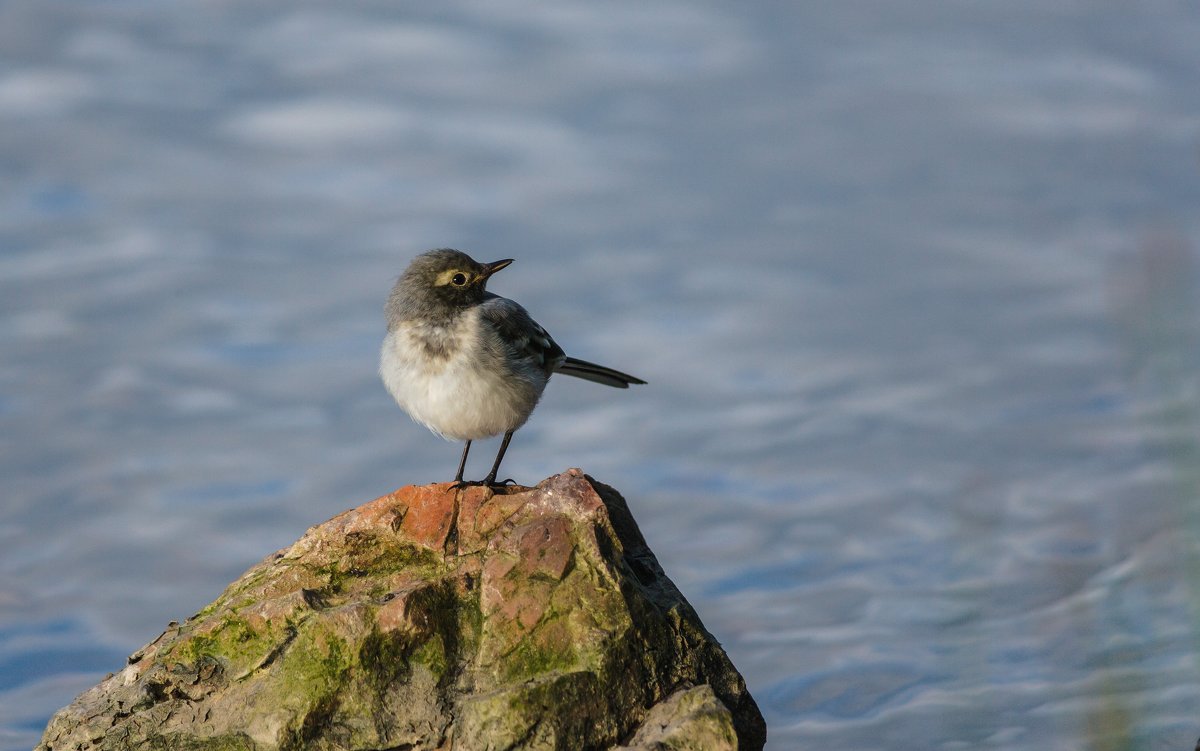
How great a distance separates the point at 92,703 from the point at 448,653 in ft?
7.70

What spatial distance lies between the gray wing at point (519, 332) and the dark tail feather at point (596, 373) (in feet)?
1.09

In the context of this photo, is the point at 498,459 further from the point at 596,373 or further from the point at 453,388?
the point at 596,373

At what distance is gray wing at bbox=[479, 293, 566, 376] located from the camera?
28.2ft

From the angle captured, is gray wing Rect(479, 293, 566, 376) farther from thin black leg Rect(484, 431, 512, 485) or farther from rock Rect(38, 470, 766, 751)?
rock Rect(38, 470, 766, 751)

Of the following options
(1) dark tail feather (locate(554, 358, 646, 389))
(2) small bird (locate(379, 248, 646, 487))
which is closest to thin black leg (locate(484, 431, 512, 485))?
(2) small bird (locate(379, 248, 646, 487))

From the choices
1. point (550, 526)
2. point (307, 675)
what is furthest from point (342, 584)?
point (550, 526)

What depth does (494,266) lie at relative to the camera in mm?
8812

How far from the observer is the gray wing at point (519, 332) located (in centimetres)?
861

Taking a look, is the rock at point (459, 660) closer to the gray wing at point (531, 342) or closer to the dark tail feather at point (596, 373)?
the gray wing at point (531, 342)

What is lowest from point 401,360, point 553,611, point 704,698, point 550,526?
point 704,698

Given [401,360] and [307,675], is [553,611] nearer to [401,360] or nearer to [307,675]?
[307,675]

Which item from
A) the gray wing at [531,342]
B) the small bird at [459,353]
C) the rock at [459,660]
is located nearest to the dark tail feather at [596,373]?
the gray wing at [531,342]

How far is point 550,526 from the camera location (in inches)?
275

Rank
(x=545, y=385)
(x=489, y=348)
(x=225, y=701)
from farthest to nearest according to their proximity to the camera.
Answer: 1. (x=545, y=385)
2. (x=489, y=348)
3. (x=225, y=701)
